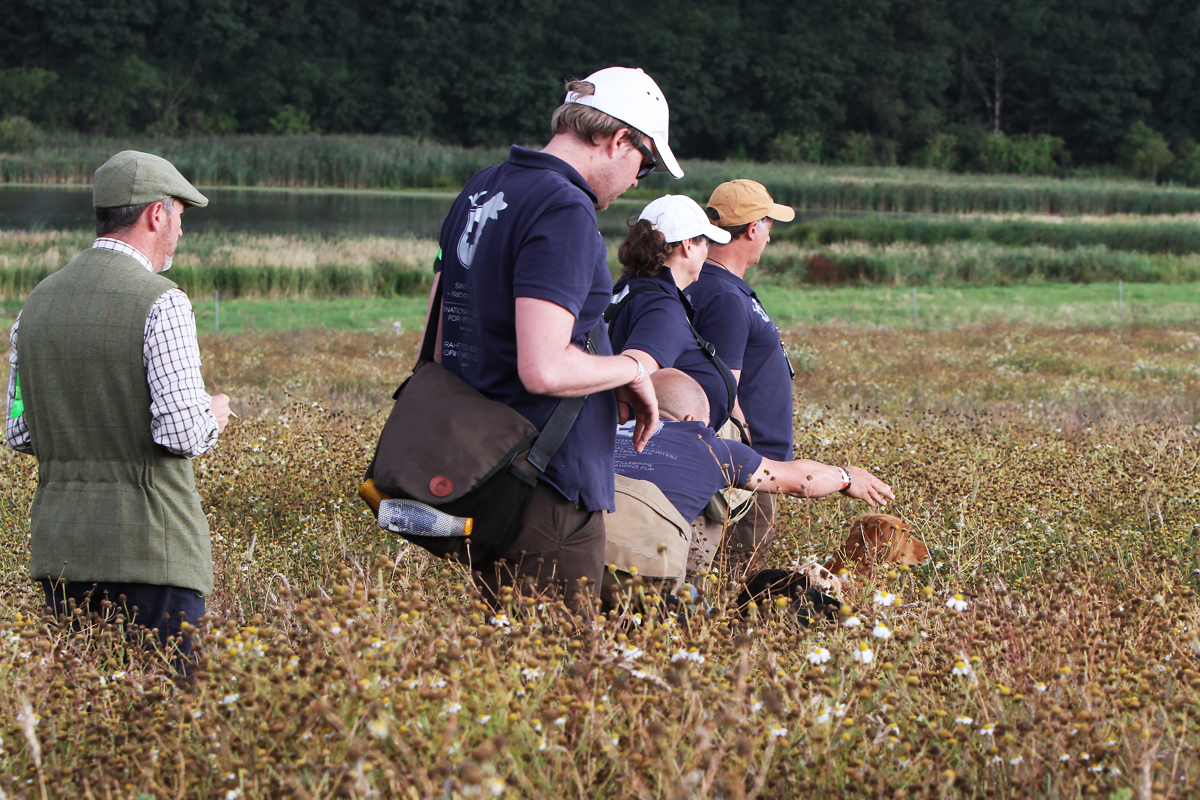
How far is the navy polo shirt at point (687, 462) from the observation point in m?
3.41

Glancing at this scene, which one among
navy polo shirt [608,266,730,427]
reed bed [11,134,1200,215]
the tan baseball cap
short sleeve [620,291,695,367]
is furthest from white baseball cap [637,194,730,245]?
reed bed [11,134,1200,215]

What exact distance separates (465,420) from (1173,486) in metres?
3.96

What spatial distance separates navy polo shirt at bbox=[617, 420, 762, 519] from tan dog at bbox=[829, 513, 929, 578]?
60 cm

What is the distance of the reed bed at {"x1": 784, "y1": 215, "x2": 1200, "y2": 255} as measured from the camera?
115 ft

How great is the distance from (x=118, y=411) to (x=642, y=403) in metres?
1.37

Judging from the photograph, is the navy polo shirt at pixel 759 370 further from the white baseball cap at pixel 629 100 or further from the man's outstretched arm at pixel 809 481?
the white baseball cap at pixel 629 100

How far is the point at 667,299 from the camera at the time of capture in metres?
3.74

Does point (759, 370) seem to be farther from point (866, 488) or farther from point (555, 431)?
point (555, 431)

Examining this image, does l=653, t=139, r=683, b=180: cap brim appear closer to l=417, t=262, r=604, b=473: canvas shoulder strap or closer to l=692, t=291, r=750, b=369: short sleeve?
l=417, t=262, r=604, b=473: canvas shoulder strap

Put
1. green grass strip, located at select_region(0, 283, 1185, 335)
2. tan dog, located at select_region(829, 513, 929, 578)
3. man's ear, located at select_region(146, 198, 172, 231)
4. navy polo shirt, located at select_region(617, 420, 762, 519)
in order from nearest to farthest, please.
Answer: man's ear, located at select_region(146, 198, 172, 231) → navy polo shirt, located at select_region(617, 420, 762, 519) → tan dog, located at select_region(829, 513, 929, 578) → green grass strip, located at select_region(0, 283, 1185, 335)

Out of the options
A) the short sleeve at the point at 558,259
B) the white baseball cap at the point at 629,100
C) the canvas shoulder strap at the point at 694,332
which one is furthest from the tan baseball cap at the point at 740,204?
the short sleeve at the point at 558,259

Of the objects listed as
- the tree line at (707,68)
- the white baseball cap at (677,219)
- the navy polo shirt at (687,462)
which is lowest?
the navy polo shirt at (687,462)

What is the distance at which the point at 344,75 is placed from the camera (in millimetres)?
82125

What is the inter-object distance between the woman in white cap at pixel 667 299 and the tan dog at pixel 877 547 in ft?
2.17
